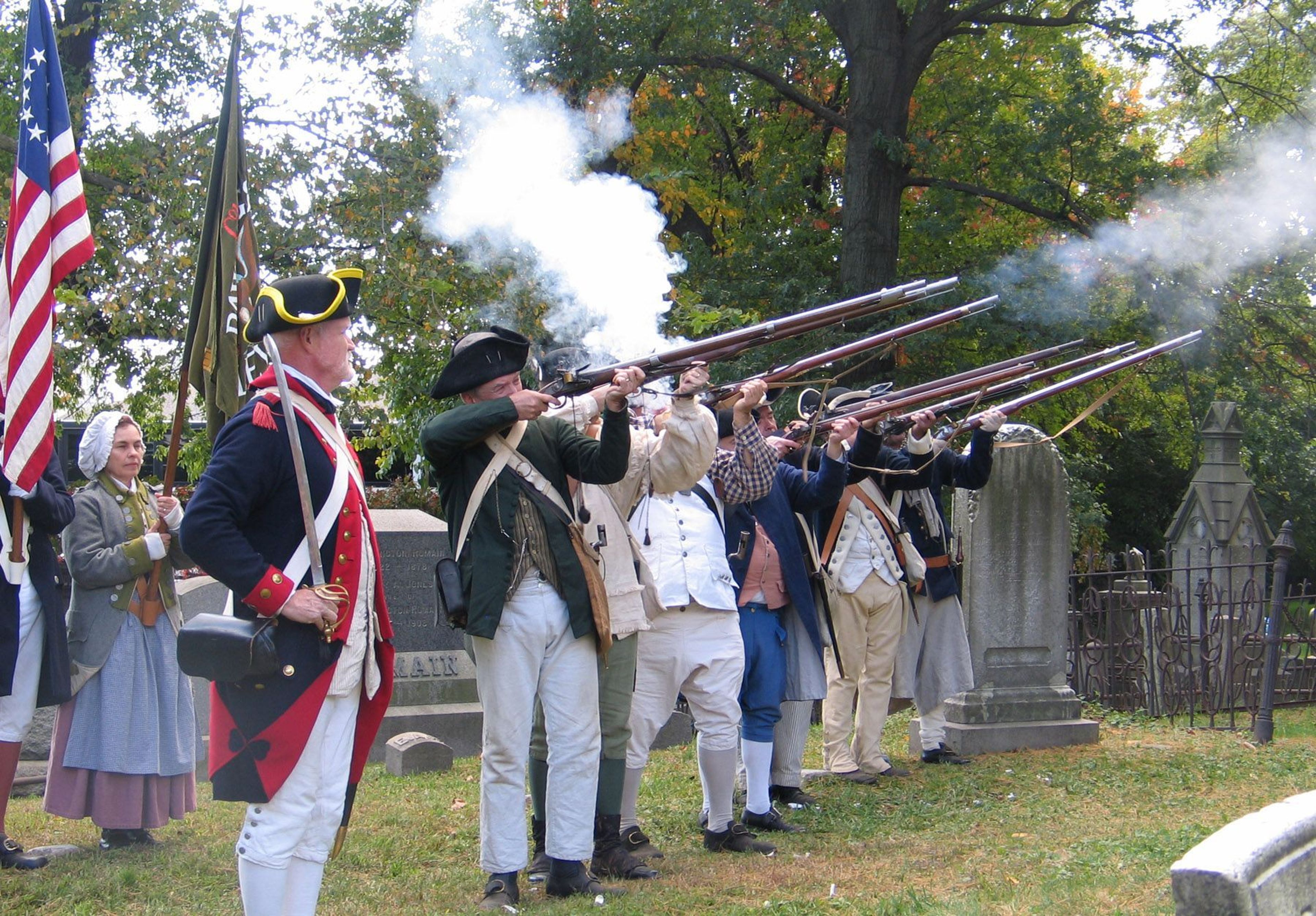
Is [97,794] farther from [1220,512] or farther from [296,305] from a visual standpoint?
[1220,512]

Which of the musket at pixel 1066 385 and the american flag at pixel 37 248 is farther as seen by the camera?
the musket at pixel 1066 385

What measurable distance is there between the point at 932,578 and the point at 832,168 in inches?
465

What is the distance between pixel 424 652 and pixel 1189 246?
10.2 meters

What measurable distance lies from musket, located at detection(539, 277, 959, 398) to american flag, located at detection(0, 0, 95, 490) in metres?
1.97

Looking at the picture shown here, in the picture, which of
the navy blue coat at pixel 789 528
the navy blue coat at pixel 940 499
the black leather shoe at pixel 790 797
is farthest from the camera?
the navy blue coat at pixel 940 499

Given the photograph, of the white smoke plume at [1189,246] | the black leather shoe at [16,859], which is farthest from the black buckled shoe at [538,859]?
the white smoke plume at [1189,246]

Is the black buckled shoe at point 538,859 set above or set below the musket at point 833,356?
below

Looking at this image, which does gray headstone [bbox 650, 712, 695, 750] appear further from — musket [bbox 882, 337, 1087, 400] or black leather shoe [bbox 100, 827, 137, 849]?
black leather shoe [bbox 100, 827, 137, 849]

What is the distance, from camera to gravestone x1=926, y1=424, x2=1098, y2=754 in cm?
885

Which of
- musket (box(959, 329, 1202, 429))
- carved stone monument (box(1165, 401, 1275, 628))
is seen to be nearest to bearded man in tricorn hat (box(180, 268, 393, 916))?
musket (box(959, 329, 1202, 429))

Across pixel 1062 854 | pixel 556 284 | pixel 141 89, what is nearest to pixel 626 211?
pixel 556 284

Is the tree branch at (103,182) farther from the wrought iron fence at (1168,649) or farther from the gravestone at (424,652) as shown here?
the wrought iron fence at (1168,649)

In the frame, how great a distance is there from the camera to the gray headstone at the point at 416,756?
7812 millimetres

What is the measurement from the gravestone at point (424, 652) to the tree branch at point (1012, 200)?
30.2 ft
